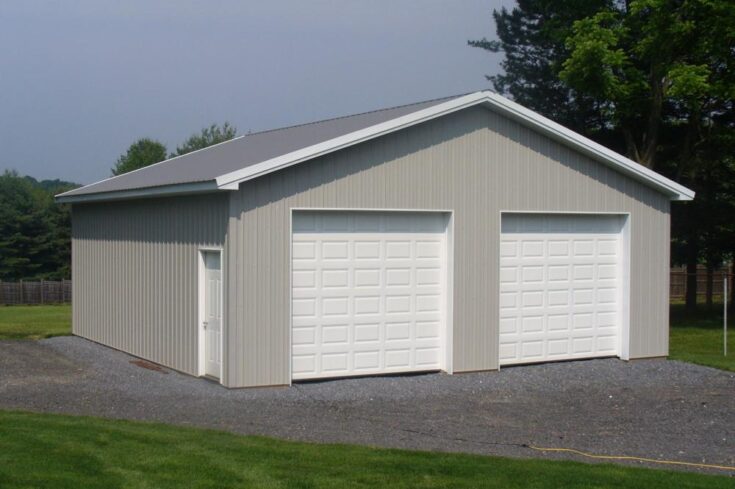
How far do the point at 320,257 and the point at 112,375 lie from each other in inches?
151

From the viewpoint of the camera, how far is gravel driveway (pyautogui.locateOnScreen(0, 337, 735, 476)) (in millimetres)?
10836

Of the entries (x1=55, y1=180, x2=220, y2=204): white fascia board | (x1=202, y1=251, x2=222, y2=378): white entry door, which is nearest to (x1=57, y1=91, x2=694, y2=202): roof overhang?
(x1=55, y1=180, x2=220, y2=204): white fascia board

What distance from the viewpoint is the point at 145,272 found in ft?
55.6

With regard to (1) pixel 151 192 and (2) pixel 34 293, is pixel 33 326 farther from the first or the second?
(2) pixel 34 293

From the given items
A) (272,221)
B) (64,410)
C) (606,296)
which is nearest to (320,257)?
(272,221)

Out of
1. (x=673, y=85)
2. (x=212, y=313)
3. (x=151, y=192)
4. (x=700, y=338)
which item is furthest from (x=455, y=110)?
(x=700, y=338)

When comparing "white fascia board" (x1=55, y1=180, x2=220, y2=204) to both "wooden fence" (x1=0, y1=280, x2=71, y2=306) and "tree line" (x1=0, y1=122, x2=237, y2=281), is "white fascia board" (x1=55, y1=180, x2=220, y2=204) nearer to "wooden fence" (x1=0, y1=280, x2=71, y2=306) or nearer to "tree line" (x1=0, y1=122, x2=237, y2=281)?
"wooden fence" (x1=0, y1=280, x2=71, y2=306)

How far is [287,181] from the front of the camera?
13984 mm

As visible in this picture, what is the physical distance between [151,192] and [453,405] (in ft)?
→ 20.0

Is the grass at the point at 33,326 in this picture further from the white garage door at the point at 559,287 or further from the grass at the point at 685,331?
the white garage door at the point at 559,287

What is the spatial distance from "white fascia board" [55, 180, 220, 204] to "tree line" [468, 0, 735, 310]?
13.6 m

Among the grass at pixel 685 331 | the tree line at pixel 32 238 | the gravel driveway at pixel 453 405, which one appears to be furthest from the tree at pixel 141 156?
the gravel driveway at pixel 453 405

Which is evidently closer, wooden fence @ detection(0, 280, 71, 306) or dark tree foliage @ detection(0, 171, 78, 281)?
wooden fence @ detection(0, 280, 71, 306)

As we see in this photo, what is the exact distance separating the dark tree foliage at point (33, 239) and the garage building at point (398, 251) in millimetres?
39209
